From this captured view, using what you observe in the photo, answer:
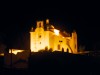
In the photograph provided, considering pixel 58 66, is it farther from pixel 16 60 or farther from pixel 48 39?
pixel 48 39

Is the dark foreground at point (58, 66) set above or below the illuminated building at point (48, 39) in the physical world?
below

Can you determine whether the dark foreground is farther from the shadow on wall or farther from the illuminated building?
the illuminated building

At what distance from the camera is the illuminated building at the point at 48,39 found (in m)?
64.7

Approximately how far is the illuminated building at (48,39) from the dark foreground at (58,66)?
50.7ft

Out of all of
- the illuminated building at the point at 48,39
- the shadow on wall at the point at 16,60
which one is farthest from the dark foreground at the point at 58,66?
the illuminated building at the point at 48,39

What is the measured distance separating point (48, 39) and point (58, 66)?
21.5 metres

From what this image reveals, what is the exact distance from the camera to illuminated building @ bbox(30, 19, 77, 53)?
6469 centimetres

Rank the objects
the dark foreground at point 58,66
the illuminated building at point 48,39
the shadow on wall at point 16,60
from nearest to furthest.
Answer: the dark foreground at point 58,66 → the shadow on wall at point 16,60 → the illuminated building at point 48,39

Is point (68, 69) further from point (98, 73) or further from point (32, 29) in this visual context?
point (32, 29)

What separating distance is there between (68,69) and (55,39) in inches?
948

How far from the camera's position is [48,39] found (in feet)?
210

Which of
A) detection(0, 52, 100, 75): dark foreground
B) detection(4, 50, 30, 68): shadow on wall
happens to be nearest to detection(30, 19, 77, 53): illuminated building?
detection(4, 50, 30, 68): shadow on wall

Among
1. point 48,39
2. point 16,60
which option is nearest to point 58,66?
point 16,60

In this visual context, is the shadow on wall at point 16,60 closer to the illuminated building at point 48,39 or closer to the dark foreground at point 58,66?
the dark foreground at point 58,66
